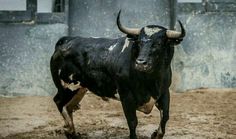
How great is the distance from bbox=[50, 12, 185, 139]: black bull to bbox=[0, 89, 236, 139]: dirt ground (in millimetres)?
691

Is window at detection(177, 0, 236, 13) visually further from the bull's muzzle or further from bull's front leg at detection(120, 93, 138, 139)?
the bull's muzzle

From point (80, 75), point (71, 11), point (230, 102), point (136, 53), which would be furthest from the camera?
point (71, 11)

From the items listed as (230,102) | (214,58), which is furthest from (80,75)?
(214,58)

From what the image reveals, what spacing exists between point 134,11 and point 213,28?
154 cm

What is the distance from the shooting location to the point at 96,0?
383 inches

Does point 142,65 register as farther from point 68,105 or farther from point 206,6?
point 206,6

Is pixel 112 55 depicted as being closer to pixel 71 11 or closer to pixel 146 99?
pixel 146 99

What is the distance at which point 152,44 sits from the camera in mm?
5340

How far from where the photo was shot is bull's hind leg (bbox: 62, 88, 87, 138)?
6.52 meters

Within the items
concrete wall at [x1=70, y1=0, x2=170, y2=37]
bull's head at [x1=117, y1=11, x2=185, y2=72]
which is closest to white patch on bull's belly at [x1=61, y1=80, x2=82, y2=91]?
bull's head at [x1=117, y1=11, x2=185, y2=72]

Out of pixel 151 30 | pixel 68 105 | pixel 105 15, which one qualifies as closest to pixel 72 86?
pixel 68 105

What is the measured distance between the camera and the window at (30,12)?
30.6 feet

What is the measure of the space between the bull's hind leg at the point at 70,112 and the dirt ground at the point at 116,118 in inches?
8.8

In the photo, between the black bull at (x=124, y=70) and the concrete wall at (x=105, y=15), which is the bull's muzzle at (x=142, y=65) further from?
the concrete wall at (x=105, y=15)
